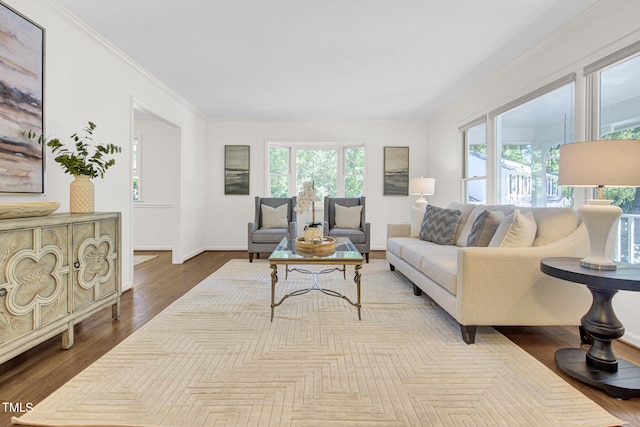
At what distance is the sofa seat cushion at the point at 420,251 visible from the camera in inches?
124

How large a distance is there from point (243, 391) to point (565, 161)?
88.3 inches

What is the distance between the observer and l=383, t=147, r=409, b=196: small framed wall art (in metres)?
6.38

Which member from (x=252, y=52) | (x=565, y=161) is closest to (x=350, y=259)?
(x=565, y=161)

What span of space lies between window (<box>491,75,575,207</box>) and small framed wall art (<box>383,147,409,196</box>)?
2.32 m

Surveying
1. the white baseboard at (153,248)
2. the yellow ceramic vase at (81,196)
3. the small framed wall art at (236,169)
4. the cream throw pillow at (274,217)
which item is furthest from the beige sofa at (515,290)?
the white baseboard at (153,248)

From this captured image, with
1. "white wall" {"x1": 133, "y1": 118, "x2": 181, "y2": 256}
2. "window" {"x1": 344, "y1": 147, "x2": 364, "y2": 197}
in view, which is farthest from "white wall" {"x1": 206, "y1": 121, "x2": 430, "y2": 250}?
"white wall" {"x1": 133, "y1": 118, "x2": 181, "y2": 256}

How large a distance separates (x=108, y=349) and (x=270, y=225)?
11.3 feet

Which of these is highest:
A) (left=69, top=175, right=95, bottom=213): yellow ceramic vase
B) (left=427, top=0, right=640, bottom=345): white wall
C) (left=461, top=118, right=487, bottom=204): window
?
(left=427, top=0, right=640, bottom=345): white wall

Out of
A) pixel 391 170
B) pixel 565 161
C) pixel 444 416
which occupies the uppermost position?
pixel 391 170

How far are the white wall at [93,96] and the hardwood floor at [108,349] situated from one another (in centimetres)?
61

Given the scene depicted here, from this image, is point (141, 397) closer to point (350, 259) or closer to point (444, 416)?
point (444, 416)

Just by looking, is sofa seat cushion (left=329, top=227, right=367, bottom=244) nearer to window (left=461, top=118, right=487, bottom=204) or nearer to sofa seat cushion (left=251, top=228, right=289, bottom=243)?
sofa seat cushion (left=251, top=228, right=289, bottom=243)

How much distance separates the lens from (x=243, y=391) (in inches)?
67.7

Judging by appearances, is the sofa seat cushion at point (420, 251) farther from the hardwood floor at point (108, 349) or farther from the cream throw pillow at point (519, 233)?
the hardwood floor at point (108, 349)
